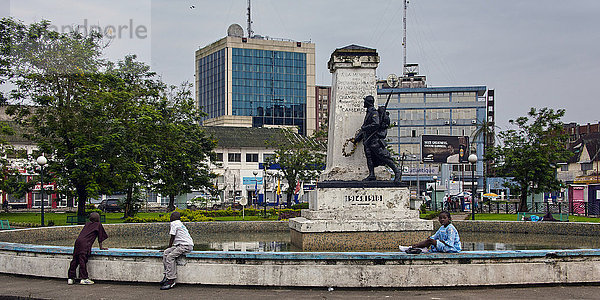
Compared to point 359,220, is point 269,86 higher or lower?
higher

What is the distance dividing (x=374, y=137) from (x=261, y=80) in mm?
107054

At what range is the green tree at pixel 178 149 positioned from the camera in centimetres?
3734

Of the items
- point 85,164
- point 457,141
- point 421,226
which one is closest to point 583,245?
point 421,226

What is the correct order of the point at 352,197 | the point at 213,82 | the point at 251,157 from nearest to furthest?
the point at 352,197 < the point at 251,157 < the point at 213,82

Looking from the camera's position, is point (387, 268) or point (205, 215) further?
point (205, 215)

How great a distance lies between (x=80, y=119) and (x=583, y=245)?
23.4 m

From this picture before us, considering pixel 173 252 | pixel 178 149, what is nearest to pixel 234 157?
pixel 178 149

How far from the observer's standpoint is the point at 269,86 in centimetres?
12169

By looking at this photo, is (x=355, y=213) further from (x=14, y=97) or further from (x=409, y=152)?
(x=409, y=152)

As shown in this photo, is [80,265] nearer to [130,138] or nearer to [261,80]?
[130,138]

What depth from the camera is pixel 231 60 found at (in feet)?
384

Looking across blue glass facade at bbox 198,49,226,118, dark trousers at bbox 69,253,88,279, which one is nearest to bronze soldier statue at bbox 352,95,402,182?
dark trousers at bbox 69,253,88,279

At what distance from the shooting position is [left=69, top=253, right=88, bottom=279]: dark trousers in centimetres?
1006

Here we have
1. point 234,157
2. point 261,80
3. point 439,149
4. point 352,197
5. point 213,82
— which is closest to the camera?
point 352,197
